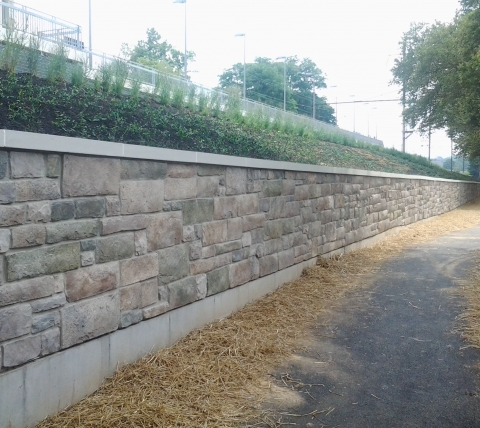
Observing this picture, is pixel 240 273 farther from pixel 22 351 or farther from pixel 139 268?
pixel 22 351

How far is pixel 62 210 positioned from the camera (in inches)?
135

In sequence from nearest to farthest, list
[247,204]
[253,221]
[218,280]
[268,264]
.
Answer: [218,280], [247,204], [253,221], [268,264]

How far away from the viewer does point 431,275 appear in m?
8.38

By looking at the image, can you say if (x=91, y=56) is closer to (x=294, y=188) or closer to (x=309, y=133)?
(x=294, y=188)

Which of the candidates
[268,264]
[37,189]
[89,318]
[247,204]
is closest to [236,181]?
[247,204]

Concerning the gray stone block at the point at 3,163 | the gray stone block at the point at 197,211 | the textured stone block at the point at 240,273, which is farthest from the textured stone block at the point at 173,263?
the gray stone block at the point at 3,163

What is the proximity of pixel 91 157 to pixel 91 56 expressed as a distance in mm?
5455

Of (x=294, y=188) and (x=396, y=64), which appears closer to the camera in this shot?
(x=294, y=188)

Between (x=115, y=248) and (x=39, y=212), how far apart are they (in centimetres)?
77

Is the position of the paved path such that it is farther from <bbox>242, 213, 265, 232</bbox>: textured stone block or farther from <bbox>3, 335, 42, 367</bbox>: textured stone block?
<bbox>3, 335, 42, 367</bbox>: textured stone block

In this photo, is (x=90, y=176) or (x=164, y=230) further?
(x=164, y=230)

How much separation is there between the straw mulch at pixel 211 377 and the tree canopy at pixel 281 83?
40687mm

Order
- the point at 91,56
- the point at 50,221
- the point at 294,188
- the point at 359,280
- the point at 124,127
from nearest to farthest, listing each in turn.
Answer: the point at 50,221 < the point at 124,127 < the point at 294,188 < the point at 359,280 < the point at 91,56

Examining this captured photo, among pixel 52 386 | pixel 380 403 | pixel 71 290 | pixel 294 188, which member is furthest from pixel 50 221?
pixel 294 188
